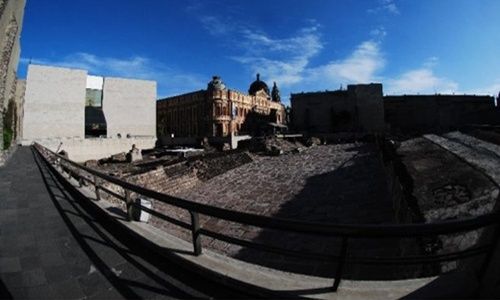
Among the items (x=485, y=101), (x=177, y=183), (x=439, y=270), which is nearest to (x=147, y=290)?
(x=439, y=270)

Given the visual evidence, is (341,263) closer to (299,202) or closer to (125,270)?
(125,270)

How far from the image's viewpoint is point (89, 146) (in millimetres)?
36938

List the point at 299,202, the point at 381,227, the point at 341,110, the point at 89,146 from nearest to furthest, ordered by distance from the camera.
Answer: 1. the point at 381,227
2. the point at 299,202
3. the point at 89,146
4. the point at 341,110

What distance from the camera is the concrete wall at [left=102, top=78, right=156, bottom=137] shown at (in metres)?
45.9

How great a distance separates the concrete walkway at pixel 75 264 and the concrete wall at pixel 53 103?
39.1 m

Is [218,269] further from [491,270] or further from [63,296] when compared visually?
[491,270]

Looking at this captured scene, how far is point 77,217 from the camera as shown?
5293mm

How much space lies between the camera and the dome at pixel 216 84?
189ft

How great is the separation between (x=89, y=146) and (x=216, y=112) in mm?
24335

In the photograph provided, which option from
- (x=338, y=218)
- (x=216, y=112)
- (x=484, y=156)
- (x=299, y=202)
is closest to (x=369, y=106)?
(x=216, y=112)

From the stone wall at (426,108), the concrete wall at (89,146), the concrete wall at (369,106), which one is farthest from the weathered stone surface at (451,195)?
the stone wall at (426,108)

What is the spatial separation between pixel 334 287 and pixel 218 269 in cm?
103

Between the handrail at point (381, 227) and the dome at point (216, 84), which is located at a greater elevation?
the dome at point (216, 84)

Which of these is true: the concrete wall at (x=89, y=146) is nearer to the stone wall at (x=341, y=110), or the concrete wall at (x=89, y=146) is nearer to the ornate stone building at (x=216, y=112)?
the ornate stone building at (x=216, y=112)
